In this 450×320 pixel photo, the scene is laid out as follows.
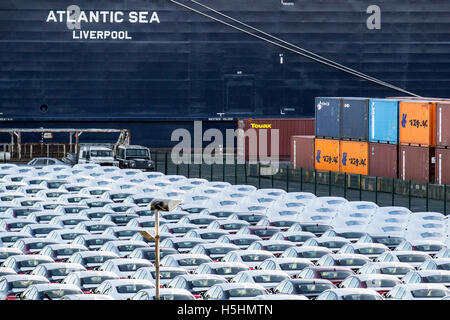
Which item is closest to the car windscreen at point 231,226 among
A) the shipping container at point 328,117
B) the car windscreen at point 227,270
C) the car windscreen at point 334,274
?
the car windscreen at point 227,270

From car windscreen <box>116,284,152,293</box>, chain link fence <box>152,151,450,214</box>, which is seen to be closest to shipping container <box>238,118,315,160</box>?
chain link fence <box>152,151,450,214</box>

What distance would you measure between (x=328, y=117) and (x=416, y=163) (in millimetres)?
8957

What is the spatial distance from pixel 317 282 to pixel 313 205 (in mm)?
17927

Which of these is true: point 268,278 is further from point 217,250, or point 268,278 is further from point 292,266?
point 217,250

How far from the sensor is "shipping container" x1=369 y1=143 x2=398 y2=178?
55.1 metres

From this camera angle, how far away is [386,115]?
2203 inches

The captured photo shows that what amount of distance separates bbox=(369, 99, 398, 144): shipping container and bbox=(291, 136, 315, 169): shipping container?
6283mm

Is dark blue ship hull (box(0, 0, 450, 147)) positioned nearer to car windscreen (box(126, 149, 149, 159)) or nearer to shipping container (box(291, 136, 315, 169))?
shipping container (box(291, 136, 315, 169))

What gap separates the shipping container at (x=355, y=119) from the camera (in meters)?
57.6

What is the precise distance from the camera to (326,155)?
61.1m

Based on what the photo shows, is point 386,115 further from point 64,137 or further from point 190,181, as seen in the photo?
point 64,137

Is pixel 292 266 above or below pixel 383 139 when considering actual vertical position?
below

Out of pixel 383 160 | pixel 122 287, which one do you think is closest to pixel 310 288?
pixel 122 287

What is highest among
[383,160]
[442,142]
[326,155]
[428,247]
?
[442,142]
